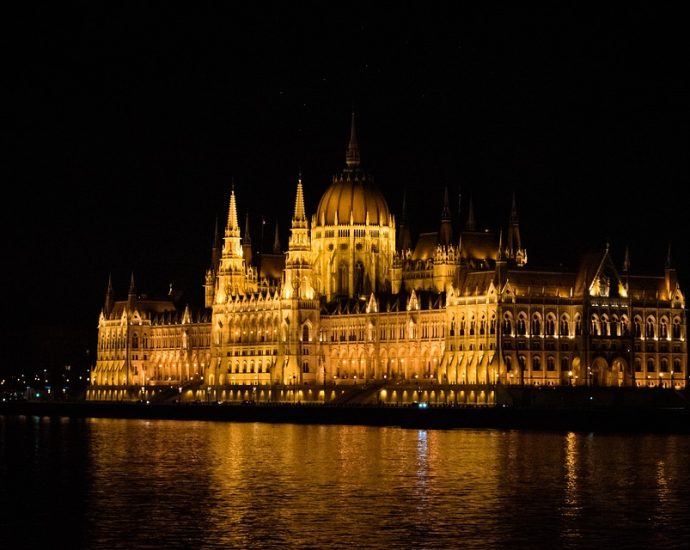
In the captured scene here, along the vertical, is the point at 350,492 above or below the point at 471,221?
below

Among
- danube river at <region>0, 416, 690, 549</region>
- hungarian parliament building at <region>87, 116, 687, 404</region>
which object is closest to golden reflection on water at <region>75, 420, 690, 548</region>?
danube river at <region>0, 416, 690, 549</region>

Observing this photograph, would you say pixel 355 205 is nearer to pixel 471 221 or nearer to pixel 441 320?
pixel 471 221

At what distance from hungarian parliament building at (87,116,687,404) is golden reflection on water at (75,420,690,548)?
30935 mm

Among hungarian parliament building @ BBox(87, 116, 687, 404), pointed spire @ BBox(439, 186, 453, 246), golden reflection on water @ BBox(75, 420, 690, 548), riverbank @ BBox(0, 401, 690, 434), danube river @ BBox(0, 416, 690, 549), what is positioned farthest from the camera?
pointed spire @ BBox(439, 186, 453, 246)

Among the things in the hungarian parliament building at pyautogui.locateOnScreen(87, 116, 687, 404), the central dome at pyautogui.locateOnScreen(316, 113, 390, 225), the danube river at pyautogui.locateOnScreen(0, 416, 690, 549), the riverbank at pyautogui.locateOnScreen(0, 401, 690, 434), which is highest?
the central dome at pyautogui.locateOnScreen(316, 113, 390, 225)

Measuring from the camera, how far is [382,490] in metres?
94.4

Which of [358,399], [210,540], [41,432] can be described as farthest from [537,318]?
[210,540]

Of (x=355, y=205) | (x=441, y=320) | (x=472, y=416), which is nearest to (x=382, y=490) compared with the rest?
(x=472, y=416)

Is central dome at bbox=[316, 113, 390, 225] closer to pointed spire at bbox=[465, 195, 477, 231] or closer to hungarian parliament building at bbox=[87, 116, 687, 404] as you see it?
hungarian parliament building at bbox=[87, 116, 687, 404]

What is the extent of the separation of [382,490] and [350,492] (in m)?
2.21

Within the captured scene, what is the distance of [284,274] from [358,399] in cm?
2088

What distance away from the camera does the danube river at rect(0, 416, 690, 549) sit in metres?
78.1

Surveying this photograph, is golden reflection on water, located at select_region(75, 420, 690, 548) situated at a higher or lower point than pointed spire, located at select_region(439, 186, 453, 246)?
lower

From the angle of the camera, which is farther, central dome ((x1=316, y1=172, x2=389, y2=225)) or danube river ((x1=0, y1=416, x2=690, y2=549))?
central dome ((x1=316, y1=172, x2=389, y2=225))
